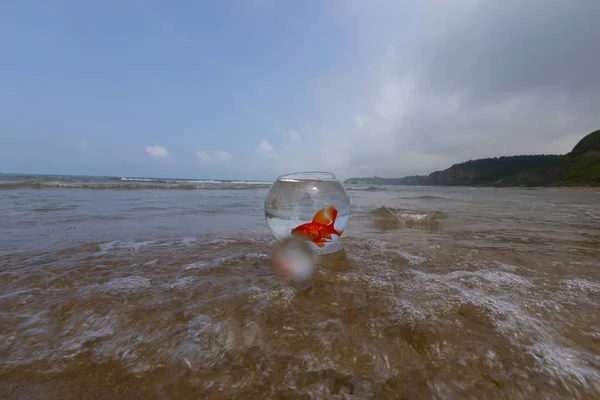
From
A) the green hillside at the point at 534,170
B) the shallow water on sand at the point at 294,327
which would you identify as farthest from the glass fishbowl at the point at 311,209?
the green hillside at the point at 534,170

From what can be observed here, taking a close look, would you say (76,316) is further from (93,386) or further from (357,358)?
(357,358)

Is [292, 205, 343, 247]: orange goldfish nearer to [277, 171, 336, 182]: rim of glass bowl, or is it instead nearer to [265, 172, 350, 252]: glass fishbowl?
[265, 172, 350, 252]: glass fishbowl

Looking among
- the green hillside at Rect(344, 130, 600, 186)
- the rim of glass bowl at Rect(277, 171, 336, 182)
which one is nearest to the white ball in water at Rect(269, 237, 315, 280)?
the rim of glass bowl at Rect(277, 171, 336, 182)

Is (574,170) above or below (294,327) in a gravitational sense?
above

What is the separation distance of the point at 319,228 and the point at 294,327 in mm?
1143

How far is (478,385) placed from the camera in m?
1.03

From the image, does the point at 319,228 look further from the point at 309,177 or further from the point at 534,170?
the point at 534,170

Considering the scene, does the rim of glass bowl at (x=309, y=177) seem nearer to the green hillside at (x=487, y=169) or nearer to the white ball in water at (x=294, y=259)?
the white ball in water at (x=294, y=259)

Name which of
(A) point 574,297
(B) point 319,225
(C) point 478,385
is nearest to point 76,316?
(B) point 319,225

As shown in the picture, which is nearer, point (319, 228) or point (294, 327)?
point (294, 327)

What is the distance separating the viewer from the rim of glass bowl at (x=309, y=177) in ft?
8.54

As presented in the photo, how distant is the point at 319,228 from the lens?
8.10 ft

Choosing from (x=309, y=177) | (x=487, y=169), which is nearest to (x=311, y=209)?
(x=309, y=177)

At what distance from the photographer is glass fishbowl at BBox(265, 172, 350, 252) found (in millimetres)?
2473
